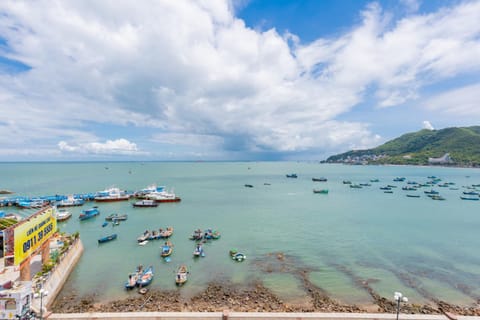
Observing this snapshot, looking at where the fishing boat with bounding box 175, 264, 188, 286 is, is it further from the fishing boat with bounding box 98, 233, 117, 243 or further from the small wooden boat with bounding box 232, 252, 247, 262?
the fishing boat with bounding box 98, 233, 117, 243

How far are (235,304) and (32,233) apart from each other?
16.9 m

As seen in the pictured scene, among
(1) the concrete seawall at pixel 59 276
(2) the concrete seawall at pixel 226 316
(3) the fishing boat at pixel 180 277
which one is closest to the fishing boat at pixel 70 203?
(1) the concrete seawall at pixel 59 276

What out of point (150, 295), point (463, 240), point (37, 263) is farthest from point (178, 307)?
point (463, 240)

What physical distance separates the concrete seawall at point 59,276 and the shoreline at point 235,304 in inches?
32.7

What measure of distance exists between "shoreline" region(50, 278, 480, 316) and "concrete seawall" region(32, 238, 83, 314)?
32.7 inches

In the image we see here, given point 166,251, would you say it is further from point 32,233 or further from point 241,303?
point 32,233

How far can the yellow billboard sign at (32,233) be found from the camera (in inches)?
666

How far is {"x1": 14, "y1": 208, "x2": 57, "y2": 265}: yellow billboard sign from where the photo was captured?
55.5 feet

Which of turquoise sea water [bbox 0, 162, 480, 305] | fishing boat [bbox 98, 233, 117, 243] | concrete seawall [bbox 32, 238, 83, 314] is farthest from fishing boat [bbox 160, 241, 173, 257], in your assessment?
fishing boat [bbox 98, 233, 117, 243]

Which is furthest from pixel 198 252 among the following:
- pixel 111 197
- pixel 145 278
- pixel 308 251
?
pixel 111 197

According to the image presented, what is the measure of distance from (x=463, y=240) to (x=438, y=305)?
24.1m

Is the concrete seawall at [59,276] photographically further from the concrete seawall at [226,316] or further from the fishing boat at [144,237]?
the fishing boat at [144,237]

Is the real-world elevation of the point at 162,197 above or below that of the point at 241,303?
above

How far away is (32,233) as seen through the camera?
61.4ft
